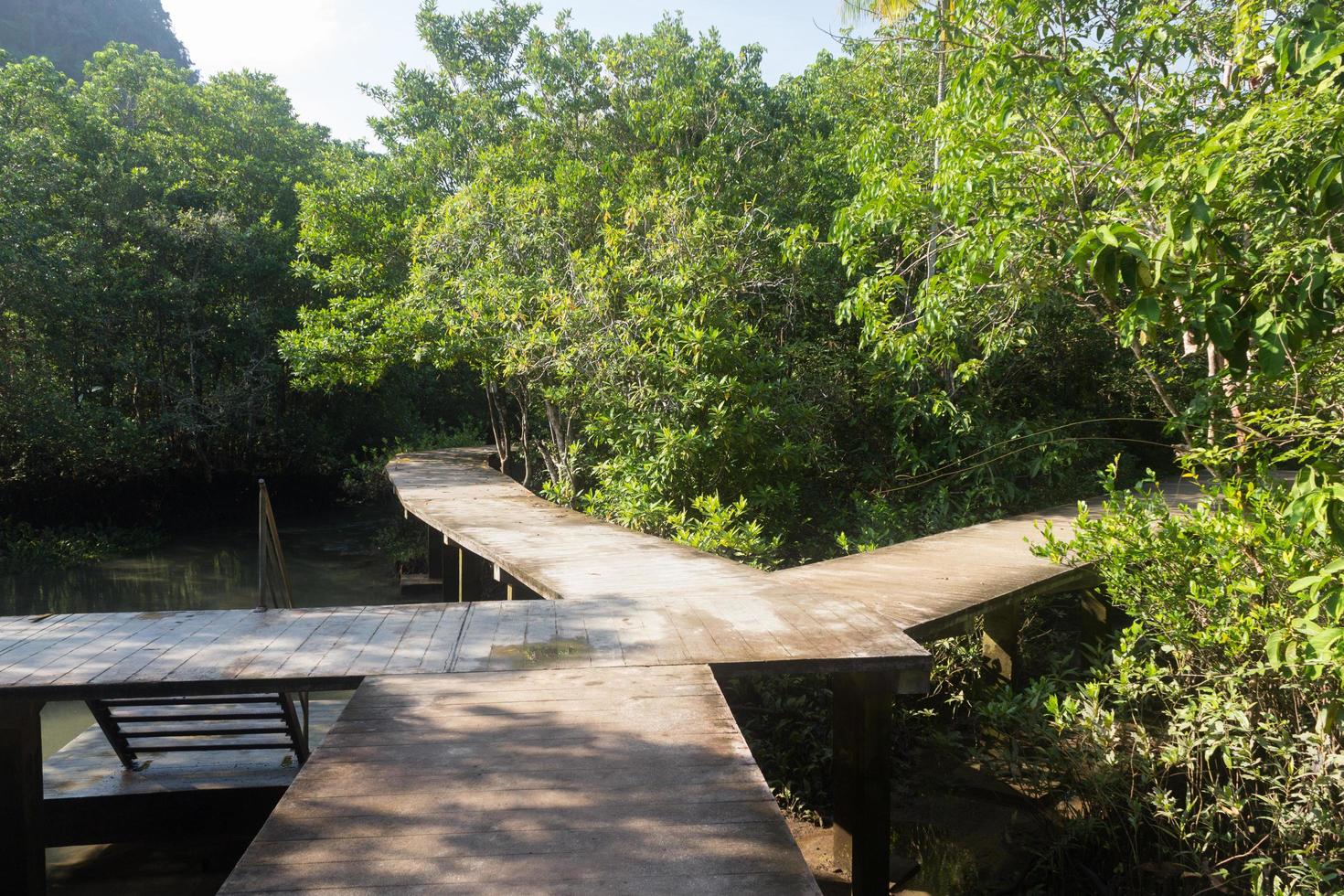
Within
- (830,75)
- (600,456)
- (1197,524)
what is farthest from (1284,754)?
(830,75)

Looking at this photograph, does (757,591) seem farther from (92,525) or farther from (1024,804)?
(92,525)

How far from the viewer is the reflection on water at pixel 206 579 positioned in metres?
12.5

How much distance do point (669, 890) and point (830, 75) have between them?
15.9 metres

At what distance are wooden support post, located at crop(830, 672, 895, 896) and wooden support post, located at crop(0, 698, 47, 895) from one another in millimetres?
3634

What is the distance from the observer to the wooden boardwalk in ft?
8.27

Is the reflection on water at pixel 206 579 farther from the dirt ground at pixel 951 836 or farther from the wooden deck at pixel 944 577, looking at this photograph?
the dirt ground at pixel 951 836

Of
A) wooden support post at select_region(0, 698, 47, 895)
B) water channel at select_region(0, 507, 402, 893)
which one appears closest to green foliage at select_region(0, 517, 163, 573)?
water channel at select_region(0, 507, 402, 893)

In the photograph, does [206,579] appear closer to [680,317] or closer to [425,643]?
[680,317]

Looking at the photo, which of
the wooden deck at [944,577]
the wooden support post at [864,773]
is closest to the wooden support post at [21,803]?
the wooden support post at [864,773]

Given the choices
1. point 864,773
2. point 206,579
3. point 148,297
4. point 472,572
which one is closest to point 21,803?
point 864,773

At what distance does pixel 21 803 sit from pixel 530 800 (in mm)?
2866

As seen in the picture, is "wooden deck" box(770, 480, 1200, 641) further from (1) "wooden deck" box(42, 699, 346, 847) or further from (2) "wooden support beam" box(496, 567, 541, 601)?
(1) "wooden deck" box(42, 699, 346, 847)

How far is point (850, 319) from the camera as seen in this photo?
30.0 ft

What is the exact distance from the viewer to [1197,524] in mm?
5113
